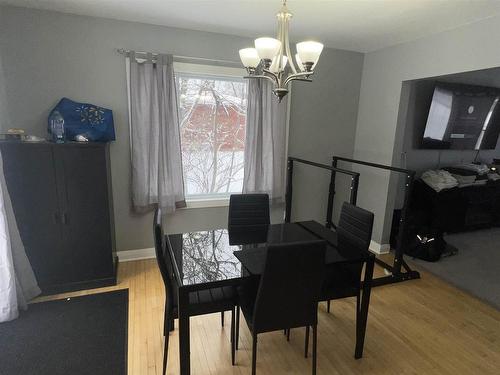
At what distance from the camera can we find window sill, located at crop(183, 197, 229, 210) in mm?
3422

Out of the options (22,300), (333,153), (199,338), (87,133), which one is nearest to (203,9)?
(87,133)

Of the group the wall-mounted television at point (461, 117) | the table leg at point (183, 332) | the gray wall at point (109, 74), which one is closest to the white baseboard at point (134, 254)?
the gray wall at point (109, 74)

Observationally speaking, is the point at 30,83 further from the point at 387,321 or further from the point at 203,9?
the point at 387,321

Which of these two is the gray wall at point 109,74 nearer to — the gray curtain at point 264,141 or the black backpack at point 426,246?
the gray curtain at point 264,141

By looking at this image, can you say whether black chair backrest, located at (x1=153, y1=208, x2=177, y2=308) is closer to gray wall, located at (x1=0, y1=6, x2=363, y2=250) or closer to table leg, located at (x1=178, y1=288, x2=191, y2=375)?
table leg, located at (x1=178, y1=288, x2=191, y2=375)

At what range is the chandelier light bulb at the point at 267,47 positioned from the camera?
5.39 ft

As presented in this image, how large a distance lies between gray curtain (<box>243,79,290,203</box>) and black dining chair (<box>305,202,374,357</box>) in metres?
1.32

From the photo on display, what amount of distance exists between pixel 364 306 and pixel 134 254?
8.16 feet

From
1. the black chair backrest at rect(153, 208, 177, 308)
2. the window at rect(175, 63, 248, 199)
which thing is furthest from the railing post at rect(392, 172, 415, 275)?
the black chair backrest at rect(153, 208, 177, 308)

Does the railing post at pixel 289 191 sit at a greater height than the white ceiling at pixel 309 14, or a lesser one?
lesser

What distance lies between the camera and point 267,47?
1644mm

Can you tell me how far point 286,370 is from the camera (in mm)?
1952

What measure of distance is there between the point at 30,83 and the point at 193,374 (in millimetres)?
2831

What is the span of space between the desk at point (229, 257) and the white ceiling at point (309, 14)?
70.9 inches
